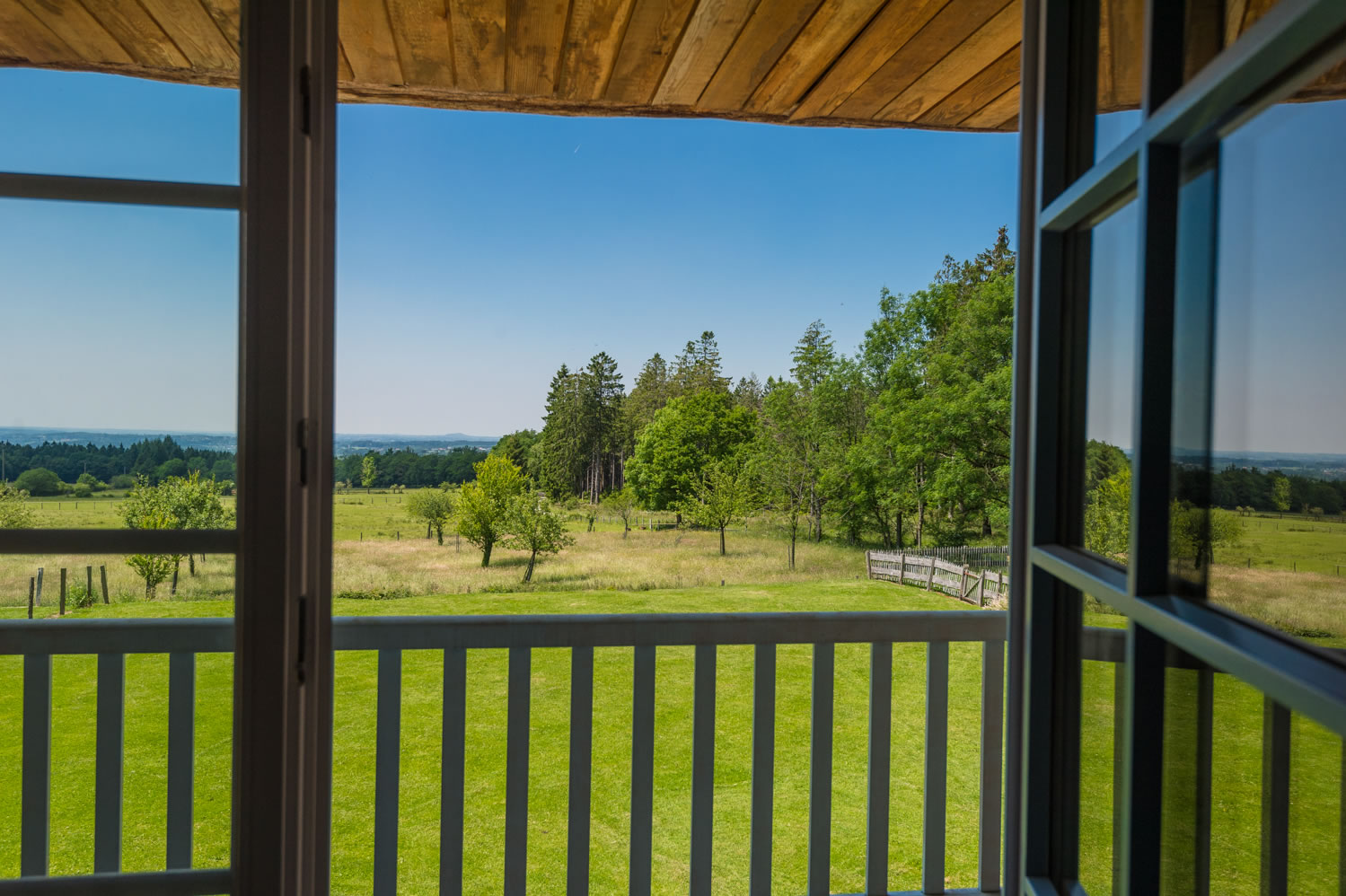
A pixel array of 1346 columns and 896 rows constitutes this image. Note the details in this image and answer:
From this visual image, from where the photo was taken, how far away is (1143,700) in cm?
63

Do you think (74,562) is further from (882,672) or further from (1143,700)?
(882,672)

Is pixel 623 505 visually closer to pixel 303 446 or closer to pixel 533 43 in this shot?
pixel 533 43

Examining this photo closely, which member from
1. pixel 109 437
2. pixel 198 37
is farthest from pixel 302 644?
pixel 198 37

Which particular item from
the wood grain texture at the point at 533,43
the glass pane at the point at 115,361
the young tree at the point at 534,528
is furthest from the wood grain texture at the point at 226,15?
the young tree at the point at 534,528

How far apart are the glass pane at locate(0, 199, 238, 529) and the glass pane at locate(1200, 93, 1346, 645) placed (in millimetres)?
1024

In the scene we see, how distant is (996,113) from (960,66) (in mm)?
267

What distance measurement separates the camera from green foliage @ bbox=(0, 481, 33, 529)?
873 millimetres

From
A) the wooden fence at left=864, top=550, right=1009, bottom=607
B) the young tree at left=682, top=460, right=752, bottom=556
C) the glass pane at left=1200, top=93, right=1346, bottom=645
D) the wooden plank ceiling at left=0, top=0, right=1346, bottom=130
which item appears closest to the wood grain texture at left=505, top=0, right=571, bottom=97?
the wooden plank ceiling at left=0, top=0, right=1346, bottom=130

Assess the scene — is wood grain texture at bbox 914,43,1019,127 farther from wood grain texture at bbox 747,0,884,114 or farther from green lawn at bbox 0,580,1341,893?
green lawn at bbox 0,580,1341,893

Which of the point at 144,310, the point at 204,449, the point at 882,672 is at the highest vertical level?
the point at 144,310

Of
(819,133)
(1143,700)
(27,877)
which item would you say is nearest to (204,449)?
(27,877)

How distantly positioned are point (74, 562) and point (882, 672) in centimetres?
129

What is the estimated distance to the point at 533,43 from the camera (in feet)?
4.62

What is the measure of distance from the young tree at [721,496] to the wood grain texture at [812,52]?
7.46 metres
